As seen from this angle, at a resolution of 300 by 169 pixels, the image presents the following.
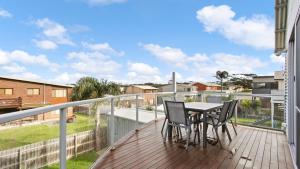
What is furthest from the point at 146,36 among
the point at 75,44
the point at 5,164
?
the point at 5,164

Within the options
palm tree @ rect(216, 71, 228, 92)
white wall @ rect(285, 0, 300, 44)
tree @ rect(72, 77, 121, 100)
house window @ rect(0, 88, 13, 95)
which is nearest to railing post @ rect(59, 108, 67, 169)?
white wall @ rect(285, 0, 300, 44)

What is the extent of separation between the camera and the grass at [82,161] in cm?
250

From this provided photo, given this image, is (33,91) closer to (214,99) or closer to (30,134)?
(214,99)

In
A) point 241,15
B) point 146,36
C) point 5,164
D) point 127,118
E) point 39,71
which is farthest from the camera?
point 39,71

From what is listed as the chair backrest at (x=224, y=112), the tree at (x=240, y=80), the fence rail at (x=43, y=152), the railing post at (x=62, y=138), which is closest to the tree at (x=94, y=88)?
the chair backrest at (x=224, y=112)

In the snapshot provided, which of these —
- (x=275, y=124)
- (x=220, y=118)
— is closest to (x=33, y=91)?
(x=220, y=118)

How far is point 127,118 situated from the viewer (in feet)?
17.5

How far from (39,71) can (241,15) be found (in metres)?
36.7

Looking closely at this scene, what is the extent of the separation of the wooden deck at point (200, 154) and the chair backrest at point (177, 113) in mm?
507

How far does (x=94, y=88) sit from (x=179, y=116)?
14971mm

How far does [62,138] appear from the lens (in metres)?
2.31

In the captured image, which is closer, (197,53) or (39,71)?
(197,53)

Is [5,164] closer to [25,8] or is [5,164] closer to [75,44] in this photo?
[25,8]

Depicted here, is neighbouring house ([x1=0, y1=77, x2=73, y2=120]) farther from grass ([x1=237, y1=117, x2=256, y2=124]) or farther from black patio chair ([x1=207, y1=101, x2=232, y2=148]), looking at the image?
black patio chair ([x1=207, y1=101, x2=232, y2=148])
